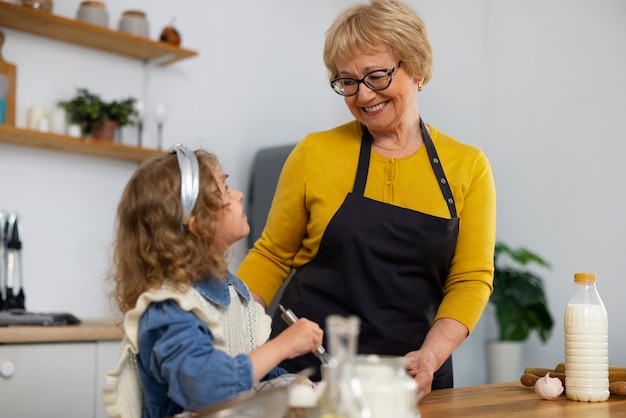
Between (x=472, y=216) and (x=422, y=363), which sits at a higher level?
(x=472, y=216)

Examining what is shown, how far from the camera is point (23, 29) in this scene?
124 inches

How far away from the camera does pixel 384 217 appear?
5.73ft

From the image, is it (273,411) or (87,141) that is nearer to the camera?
(273,411)

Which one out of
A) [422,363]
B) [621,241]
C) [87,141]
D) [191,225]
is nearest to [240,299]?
[191,225]

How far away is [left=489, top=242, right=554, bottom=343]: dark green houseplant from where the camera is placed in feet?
12.1

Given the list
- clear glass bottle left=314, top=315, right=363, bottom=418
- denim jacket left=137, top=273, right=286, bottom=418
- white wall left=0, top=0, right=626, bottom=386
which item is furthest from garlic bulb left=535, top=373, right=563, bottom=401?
white wall left=0, top=0, right=626, bottom=386

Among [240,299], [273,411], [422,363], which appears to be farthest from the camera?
[422,363]

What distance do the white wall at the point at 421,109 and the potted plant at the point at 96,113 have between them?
0.37 ft

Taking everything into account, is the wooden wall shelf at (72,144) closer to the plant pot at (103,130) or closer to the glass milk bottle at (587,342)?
the plant pot at (103,130)

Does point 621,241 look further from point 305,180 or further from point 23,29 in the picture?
point 23,29

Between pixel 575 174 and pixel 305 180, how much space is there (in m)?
2.26

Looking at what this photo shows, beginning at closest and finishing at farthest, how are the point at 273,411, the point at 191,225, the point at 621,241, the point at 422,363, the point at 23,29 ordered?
the point at 273,411 < the point at 191,225 < the point at 422,363 < the point at 23,29 < the point at 621,241

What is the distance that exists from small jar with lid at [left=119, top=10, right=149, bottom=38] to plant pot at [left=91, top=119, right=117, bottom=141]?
1.37 ft

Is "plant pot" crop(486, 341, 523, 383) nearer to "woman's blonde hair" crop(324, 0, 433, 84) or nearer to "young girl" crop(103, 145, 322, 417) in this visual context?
"woman's blonde hair" crop(324, 0, 433, 84)
